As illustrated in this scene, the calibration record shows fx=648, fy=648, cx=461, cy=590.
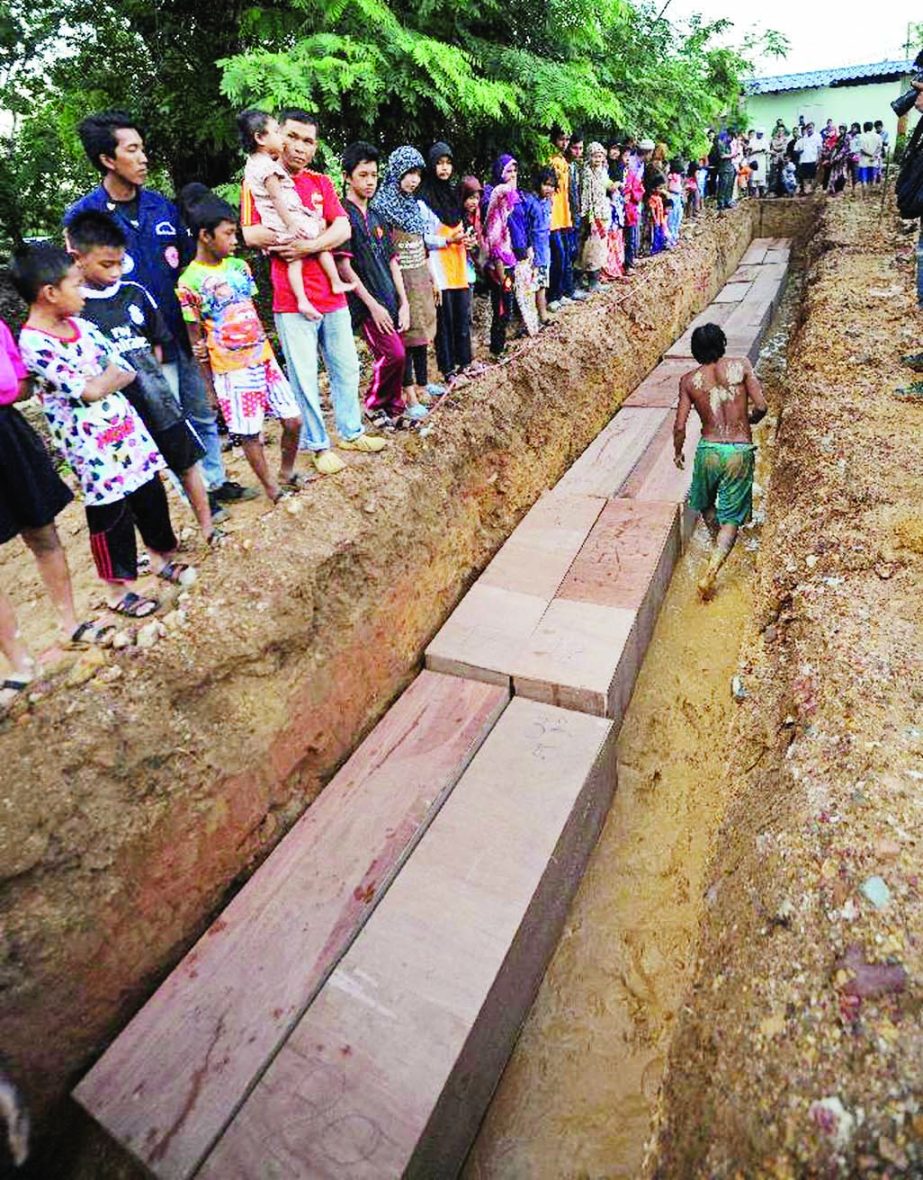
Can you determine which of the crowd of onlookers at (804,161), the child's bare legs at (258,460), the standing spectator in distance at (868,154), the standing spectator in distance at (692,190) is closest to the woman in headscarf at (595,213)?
the child's bare legs at (258,460)

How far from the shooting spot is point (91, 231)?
7.88ft

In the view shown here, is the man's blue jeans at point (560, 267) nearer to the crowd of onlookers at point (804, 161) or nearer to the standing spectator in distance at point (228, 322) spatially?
the standing spectator in distance at point (228, 322)

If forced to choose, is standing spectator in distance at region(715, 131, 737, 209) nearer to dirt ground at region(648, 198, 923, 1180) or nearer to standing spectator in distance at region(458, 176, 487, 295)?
standing spectator in distance at region(458, 176, 487, 295)

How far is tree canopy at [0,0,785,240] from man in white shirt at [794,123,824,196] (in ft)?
31.7

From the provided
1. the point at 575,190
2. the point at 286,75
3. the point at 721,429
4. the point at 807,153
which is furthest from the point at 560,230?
the point at 807,153

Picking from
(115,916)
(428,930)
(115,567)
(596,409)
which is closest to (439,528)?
(115,567)

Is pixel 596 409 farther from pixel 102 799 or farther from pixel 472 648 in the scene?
pixel 102 799

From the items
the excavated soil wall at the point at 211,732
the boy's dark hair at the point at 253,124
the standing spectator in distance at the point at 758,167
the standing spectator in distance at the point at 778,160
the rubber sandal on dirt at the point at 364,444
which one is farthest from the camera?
the standing spectator in distance at the point at 758,167

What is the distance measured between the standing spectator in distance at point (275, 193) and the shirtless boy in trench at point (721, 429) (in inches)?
87.6

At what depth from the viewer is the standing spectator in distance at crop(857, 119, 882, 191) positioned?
13414 mm

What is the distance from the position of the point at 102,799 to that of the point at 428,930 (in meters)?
1.21

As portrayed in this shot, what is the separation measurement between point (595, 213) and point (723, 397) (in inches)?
165

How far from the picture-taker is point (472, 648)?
3338 millimetres

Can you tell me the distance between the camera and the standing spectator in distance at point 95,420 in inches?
86.5
